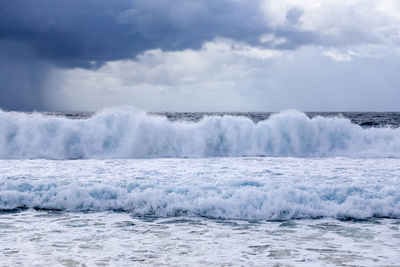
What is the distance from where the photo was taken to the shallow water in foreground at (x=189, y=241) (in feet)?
16.7

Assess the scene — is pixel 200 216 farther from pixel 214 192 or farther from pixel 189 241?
pixel 189 241

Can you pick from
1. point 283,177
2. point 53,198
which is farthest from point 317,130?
point 53,198

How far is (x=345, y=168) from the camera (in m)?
11.9

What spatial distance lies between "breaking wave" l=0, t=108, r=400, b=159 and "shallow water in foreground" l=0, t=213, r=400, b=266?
9.52m

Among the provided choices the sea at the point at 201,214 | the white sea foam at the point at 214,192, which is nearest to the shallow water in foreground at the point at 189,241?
the sea at the point at 201,214

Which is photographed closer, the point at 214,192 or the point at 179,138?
the point at 214,192

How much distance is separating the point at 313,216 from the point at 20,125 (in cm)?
1529

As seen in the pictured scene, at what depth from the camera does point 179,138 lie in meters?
17.7

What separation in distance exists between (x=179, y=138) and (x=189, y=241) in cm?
1188

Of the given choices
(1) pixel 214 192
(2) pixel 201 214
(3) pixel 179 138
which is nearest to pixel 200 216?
(2) pixel 201 214

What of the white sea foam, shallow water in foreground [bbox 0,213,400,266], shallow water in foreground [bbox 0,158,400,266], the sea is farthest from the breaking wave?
shallow water in foreground [bbox 0,213,400,266]

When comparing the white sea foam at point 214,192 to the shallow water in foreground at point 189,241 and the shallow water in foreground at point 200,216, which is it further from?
the shallow water in foreground at point 189,241

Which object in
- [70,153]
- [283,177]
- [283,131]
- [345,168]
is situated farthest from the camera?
[283,131]

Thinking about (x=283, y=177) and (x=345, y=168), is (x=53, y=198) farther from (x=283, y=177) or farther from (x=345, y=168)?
(x=345, y=168)
